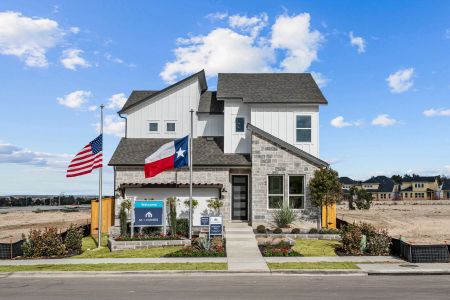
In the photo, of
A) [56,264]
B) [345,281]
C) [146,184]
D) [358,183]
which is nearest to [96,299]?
[56,264]

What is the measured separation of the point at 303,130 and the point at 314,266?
A: 13436 mm

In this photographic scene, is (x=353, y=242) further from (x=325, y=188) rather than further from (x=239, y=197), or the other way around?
(x=239, y=197)

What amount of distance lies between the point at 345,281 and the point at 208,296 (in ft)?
16.0

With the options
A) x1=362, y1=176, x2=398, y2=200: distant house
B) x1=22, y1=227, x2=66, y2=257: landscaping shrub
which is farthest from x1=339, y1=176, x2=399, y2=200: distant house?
x1=22, y1=227, x2=66, y2=257: landscaping shrub

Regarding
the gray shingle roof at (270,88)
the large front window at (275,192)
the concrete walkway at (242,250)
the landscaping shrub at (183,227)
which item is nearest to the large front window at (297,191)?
the large front window at (275,192)

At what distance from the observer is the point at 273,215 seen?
25.5 metres

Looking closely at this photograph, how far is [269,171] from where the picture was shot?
25906 mm

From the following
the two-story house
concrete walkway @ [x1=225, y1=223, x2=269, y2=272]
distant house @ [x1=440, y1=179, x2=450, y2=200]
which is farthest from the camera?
distant house @ [x1=440, y1=179, x2=450, y2=200]

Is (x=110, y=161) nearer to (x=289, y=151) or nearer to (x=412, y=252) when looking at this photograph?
(x=289, y=151)

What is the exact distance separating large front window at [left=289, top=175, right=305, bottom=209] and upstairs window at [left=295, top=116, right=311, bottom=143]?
124 inches

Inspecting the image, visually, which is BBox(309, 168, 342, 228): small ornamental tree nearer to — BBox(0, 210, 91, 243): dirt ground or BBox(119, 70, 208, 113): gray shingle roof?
BBox(119, 70, 208, 113): gray shingle roof

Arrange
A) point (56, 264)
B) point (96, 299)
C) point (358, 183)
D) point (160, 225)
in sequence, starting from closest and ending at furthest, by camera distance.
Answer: point (96, 299) → point (56, 264) → point (160, 225) → point (358, 183)

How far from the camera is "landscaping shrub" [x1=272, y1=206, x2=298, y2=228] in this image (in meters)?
24.5

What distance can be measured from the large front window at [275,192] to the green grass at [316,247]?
13.4 ft
